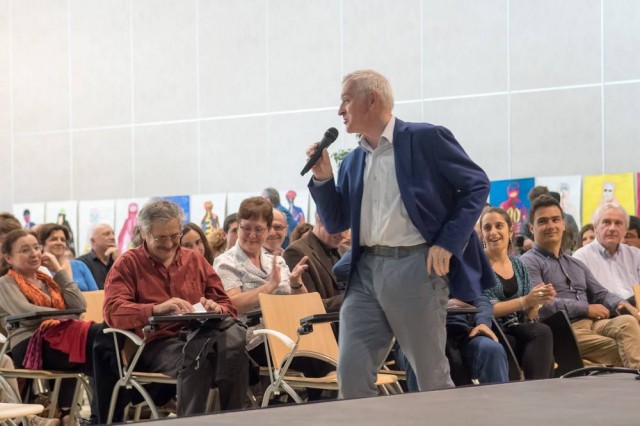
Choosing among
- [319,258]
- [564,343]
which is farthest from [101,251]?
[564,343]

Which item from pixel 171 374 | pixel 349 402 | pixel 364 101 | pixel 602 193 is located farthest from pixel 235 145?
pixel 349 402

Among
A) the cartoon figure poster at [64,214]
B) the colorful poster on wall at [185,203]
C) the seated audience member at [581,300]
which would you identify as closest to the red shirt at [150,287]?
the seated audience member at [581,300]

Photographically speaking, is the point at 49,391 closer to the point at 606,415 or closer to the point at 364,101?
the point at 364,101

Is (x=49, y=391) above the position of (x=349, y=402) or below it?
below

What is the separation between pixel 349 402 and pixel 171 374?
314cm

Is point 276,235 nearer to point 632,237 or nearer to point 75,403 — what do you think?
point 75,403

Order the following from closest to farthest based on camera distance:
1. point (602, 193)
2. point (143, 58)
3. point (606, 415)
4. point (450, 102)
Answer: point (606, 415)
point (602, 193)
point (450, 102)
point (143, 58)

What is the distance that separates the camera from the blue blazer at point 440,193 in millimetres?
3830

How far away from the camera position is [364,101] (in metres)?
4.02

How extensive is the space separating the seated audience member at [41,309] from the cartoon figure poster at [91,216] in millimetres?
6227

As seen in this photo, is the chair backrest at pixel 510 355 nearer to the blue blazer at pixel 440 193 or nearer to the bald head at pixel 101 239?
the blue blazer at pixel 440 193

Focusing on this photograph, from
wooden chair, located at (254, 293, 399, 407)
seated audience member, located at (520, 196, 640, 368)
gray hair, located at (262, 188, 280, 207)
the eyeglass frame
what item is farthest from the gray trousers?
gray hair, located at (262, 188, 280, 207)

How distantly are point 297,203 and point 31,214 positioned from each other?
3849mm

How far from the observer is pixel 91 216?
1279 centimetres
